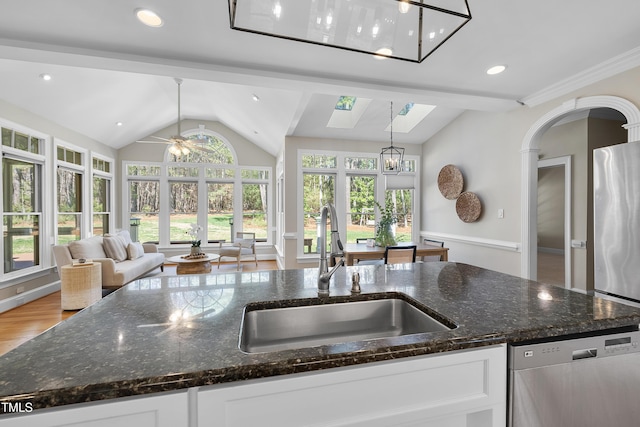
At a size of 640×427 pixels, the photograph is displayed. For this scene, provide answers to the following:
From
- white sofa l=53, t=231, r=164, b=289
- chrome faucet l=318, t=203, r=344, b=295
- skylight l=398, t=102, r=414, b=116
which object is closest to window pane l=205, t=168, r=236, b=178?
white sofa l=53, t=231, r=164, b=289

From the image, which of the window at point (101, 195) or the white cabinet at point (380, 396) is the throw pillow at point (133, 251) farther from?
the white cabinet at point (380, 396)

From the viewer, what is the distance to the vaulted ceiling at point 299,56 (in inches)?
76.2

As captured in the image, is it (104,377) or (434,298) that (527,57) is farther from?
(104,377)

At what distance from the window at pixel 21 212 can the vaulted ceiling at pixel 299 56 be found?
880 mm

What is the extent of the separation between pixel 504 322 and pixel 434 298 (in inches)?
12.5

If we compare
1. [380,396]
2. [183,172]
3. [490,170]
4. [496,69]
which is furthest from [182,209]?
[380,396]

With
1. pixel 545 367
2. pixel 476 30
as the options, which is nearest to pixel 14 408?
pixel 545 367

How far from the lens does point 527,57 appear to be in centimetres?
252

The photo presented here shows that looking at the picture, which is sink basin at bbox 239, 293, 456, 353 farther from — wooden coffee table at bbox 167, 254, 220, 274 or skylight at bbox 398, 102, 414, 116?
skylight at bbox 398, 102, 414, 116

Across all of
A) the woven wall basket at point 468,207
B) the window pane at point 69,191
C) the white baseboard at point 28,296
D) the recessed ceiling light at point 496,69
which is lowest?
the white baseboard at point 28,296

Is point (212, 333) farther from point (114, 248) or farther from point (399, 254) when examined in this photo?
point (114, 248)

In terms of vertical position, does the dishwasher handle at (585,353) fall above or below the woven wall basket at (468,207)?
below

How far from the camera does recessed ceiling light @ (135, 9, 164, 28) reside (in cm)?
191

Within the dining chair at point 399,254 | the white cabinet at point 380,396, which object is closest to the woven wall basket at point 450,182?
the dining chair at point 399,254
